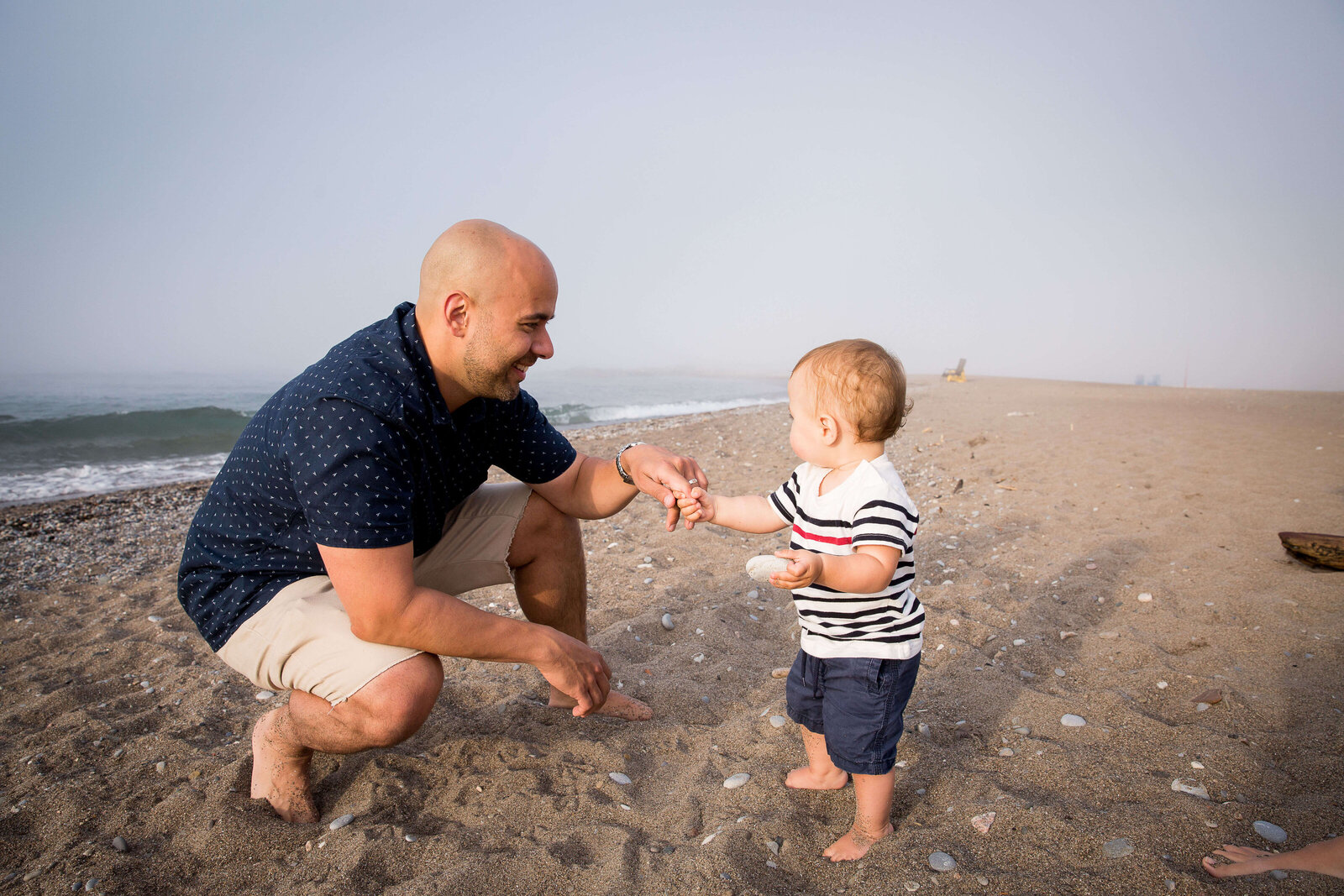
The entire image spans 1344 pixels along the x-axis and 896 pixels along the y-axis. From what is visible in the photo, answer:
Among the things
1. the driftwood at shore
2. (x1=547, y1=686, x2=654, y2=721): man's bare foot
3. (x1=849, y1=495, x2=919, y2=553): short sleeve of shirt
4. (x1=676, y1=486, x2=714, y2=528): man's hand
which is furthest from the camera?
the driftwood at shore

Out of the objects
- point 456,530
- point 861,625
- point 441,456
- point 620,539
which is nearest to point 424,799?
point 456,530

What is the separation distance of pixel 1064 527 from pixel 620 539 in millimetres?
3532

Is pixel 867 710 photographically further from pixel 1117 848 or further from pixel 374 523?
pixel 374 523

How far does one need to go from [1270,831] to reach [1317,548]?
296cm

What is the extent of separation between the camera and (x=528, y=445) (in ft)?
9.82

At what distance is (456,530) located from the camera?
293 centimetres

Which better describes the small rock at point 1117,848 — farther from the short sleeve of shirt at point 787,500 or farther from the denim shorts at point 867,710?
the short sleeve of shirt at point 787,500

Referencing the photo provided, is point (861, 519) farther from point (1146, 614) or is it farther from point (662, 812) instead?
point (1146, 614)

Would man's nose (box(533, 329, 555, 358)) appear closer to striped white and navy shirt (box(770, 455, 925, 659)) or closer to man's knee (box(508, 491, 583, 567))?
man's knee (box(508, 491, 583, 567))

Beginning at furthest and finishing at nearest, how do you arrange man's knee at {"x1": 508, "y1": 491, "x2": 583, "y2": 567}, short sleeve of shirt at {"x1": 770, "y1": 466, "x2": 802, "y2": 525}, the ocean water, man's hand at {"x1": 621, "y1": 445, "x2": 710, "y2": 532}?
the ocean water
man's knee at {"x1": 508, "y1": 491, "x2": 583, "y2": 567}
man's hand at {"x1": 621, "y1": 445, "x2": 710, "y2": 532}
short sleeve of shirt at {"x1": 770, "y1": 466, "x2": 802, "y2": 525}

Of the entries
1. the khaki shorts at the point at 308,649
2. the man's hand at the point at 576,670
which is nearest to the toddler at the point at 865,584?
the man's hand at the point at 576,670

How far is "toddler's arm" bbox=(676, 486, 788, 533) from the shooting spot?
244cm

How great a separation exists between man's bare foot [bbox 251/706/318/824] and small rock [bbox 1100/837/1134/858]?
2526 mm

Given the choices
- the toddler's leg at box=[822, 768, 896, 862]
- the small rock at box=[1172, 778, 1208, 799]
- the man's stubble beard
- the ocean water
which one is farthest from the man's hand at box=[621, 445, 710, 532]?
the ocean water
